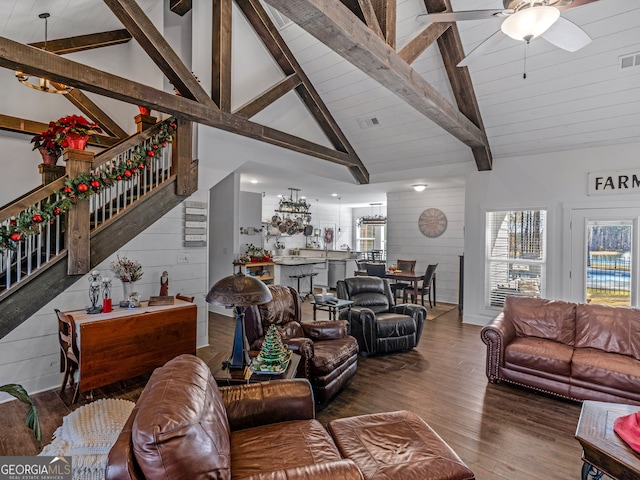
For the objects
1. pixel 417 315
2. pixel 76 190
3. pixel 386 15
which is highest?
pixel 386 15

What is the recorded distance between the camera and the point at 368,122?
5754mm

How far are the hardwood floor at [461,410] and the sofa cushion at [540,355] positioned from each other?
0.95 ft

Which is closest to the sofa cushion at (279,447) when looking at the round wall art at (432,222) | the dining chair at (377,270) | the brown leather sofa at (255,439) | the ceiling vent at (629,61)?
the brown leather sofa at (255,439)

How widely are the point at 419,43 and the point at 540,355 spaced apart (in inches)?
127

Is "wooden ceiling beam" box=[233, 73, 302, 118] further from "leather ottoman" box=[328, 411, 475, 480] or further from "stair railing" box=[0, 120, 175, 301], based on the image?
"leather ottoman" box=[328, 411, 475, 480]

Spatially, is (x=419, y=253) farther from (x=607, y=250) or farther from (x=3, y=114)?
(x=3, y=114)

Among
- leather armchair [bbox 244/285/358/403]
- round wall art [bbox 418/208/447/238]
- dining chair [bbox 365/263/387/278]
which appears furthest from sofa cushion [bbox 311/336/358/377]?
round wall art [bbox 418/208/447/238]

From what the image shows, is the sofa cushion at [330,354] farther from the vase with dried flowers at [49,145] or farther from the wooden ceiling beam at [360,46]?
the vase with dried flowers at [49,145]

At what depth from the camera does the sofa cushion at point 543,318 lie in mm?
3629

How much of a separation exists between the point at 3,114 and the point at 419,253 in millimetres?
7983

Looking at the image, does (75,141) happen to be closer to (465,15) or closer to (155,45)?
(155,45)

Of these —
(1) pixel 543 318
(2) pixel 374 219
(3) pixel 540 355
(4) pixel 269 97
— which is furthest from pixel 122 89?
(2) pixel 374 219

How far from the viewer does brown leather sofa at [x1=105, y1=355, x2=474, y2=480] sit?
1.17 metres

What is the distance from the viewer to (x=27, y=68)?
102 inches
